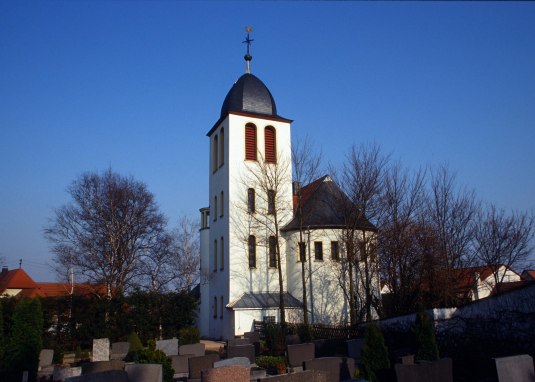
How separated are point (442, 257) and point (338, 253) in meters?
9.00

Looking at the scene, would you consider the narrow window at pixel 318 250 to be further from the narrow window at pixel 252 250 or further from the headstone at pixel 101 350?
the headstone at pixel 101 350

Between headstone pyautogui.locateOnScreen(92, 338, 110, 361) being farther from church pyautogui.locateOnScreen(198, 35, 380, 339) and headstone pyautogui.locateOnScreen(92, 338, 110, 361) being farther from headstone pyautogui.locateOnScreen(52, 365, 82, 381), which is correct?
church pyautogui.locateOnScreen(198, 35, 380, 339)

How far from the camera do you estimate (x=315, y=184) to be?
34719mm

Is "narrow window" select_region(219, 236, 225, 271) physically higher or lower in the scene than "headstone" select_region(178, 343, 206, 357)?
higher

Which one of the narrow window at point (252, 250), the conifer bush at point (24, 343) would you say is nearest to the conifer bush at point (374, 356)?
the conifer bush at point (24, 343)

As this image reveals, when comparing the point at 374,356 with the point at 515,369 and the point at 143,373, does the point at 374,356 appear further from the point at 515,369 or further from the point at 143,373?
the point at 143,373

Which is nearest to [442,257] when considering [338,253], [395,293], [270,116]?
[395,293]

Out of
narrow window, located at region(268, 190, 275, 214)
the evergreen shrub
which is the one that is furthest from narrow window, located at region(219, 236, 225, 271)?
the evergreen shrub

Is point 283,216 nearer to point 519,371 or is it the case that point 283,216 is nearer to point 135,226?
point 135,226

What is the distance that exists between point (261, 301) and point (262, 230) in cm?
460

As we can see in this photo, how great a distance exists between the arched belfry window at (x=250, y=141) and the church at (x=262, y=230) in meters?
0.07

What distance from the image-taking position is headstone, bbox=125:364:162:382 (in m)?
10.4

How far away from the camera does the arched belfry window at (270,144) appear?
33344 millimetres

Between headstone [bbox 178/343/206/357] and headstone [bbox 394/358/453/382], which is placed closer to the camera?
headstone [bbox 394/358/453/382]
